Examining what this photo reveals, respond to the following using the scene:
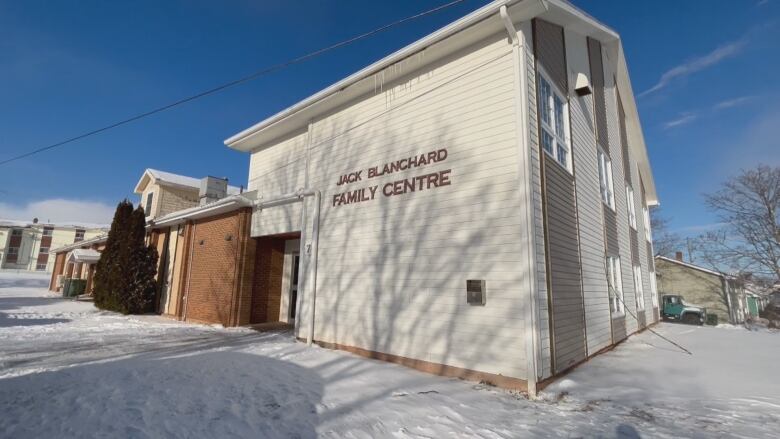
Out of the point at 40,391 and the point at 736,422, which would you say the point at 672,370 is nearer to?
the point at 736,422

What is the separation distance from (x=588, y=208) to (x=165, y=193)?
66.2ft

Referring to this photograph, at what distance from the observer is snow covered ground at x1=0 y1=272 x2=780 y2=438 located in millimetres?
3855

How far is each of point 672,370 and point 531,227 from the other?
14.2 feet

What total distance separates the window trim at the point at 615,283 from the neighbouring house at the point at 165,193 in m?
18.8

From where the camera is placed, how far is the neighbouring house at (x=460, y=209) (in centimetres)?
586

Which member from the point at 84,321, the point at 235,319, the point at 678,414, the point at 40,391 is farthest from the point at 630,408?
the point at 84,321

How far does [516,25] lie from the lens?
6.42 meters

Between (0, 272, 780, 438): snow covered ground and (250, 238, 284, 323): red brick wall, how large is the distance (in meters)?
3.56

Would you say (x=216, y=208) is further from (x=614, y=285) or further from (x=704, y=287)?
(x=704, y=287)

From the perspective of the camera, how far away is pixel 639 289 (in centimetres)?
1349

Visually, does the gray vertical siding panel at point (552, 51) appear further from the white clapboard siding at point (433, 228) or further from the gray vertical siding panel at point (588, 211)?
the white clapboard siding at point (433, 228)

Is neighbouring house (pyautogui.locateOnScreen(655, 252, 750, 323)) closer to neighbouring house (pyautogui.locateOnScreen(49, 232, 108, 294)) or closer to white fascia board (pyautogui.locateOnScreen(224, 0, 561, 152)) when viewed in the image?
white fascia board (pyautogui.locateOnScreen(224, 0, 561, 152))

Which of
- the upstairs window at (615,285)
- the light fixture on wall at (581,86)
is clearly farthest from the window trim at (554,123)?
the upstairs window at (615,285)

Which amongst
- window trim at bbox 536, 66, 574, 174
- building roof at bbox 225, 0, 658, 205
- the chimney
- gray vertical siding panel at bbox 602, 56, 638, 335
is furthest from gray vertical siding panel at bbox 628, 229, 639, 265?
the chimney
